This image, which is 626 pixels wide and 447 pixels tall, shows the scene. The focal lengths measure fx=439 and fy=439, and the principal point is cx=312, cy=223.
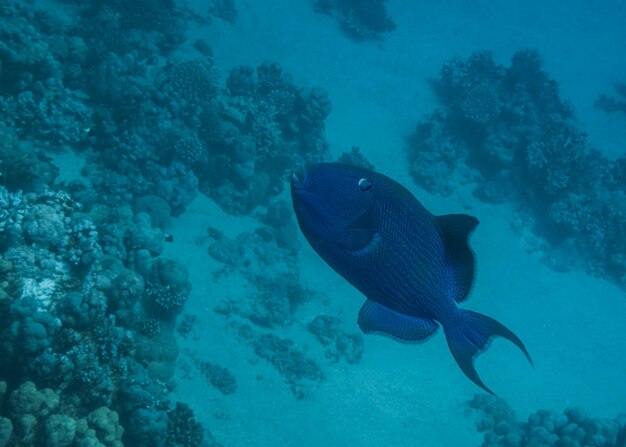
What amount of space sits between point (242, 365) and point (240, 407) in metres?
0.76

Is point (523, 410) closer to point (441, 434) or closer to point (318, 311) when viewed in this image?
point (441, 434)

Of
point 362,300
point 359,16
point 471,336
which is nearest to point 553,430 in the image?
point 362,300

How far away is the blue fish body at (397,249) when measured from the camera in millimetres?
1320

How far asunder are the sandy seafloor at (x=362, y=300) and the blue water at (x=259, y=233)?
0.06 meters

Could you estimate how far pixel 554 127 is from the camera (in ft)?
47.3

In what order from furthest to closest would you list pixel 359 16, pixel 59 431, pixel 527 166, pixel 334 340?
pixel 359 16 < pixel 527 166 < pixel 334 340 < pixel 59 431

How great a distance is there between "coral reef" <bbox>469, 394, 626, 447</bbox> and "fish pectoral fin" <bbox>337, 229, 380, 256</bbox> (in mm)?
8520

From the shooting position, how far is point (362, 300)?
35.2ft

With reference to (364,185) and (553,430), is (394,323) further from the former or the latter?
(553,430)

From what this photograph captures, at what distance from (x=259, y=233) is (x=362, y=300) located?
3021 mm

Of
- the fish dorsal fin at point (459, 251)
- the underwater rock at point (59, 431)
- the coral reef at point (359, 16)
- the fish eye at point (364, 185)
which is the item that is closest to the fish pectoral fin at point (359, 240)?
the fish eye at point (364, 185)

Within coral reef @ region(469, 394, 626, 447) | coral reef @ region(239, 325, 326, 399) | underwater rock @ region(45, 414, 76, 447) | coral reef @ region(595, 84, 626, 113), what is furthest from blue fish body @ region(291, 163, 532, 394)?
coral reef @ region(595, 84, 626, 113)

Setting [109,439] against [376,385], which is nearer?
[109,439]

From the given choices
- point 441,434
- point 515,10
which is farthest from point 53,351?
point 515,10
